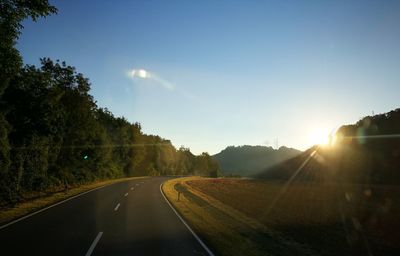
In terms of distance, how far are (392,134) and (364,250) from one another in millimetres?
44106

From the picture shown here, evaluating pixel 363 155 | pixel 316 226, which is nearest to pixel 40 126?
pixel 316 226

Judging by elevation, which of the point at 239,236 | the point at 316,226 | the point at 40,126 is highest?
the point at 40,126

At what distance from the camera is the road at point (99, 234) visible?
1082 cm

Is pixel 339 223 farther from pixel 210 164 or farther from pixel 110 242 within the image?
pixel 210 164

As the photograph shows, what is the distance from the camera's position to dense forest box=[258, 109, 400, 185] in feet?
163

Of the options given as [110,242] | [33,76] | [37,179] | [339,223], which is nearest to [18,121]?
[33,76]

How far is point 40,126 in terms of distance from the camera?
29719mm

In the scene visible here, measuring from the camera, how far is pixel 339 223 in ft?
64.0

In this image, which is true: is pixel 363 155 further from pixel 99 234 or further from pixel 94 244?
pixel 94 244

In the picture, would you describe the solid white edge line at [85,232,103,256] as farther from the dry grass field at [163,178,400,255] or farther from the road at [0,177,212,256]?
the dry grass field at [163,178,400,255]

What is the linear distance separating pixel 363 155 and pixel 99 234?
1898 inches

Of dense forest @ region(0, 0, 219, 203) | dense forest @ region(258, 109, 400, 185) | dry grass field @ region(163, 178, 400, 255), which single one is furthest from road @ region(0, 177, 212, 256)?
dense forest @ region(258, 109, 400, 185)

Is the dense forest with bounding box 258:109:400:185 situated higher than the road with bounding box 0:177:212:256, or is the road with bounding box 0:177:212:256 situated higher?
the dense forest with bounding box 258:109:400:185

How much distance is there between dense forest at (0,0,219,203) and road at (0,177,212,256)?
6.75 metres
